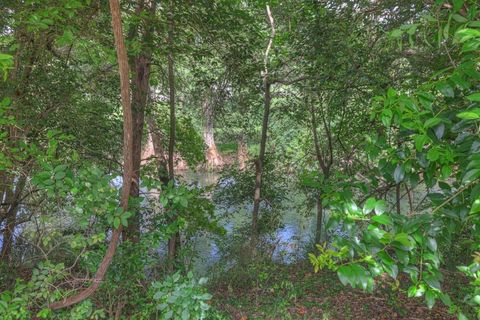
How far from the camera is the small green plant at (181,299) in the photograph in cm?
245

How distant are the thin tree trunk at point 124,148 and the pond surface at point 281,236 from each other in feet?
9.60

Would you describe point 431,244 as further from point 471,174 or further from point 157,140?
point 157,140

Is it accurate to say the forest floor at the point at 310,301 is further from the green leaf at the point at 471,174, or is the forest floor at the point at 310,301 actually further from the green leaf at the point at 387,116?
the green leaf at the point at 471,174

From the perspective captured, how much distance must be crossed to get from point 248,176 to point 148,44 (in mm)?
3716

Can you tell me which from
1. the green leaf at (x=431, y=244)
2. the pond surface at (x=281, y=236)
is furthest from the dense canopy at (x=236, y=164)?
the pond surface at (x=281, y=236)

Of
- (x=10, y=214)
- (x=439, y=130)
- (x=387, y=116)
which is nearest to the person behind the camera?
(x=439, y=130)

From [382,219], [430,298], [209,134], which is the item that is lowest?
[430,298]

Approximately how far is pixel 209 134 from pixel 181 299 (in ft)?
→ 32.5

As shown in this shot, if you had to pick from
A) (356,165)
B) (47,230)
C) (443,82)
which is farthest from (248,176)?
(443,82)

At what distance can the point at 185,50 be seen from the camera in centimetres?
464

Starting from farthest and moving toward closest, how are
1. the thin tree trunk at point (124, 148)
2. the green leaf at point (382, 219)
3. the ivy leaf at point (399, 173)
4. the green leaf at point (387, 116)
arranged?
the thin tree trunk at point (124, 148) < the ivy leaf at point (399, 173) < the green leaf at point (387, 116) < the green leaf at point (382, 219)

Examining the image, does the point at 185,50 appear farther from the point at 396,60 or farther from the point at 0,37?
the point at 396,60

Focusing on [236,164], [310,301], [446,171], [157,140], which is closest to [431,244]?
[446,171]

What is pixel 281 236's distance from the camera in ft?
26.3
